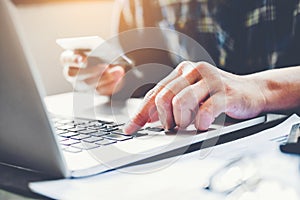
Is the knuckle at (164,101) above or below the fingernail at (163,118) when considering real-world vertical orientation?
above

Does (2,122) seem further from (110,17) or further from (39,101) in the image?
(110,17)

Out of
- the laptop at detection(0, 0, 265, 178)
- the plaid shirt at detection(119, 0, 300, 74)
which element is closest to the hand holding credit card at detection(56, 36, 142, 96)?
the plaid shirt at detection(119, 0, 300, 74)

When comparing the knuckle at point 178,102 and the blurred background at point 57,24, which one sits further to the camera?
the blurred background at point 57,24

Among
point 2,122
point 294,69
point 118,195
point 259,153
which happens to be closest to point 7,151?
point 2,122

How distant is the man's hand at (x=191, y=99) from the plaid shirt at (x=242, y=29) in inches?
3.1

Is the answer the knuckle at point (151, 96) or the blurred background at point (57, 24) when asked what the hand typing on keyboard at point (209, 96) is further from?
the blurred background at point (57, 24)

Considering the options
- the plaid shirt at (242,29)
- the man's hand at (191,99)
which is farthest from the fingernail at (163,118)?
the plaid shirt at (242,29)

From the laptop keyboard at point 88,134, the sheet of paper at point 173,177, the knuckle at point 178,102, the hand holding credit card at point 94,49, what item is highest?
the hand holding credit card at point 94,49

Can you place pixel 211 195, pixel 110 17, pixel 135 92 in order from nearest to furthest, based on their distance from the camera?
pixel 211 195 → pixel 135 92 → pixel 110 17

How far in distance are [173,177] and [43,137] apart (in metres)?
0.13

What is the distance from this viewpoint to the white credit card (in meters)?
0.69

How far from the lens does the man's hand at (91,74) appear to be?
0.70 metres

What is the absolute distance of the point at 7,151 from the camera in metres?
→ 0.43

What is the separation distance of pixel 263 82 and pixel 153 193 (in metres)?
0.28
